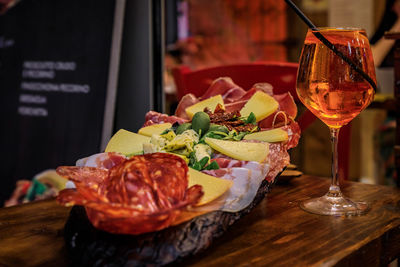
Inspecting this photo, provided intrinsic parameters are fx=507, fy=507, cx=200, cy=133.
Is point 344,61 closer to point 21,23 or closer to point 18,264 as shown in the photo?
point 18,264

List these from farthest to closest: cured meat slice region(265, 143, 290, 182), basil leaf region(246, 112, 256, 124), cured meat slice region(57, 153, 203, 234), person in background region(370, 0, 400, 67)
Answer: person in background region(370, 0, 400, 67) → basil leaf region(246, 112, 256, 124) → cured meat slice region(265, 143, 290, 182) → cured meat slice region(57, 153, 203, 234)

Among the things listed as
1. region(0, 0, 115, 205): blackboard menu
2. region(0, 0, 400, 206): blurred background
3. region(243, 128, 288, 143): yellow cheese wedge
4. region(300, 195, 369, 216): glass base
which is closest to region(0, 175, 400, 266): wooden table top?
region(300, 195, 369, 216): glass base

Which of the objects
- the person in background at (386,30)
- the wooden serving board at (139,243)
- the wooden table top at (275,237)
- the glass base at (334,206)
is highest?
the person in background at (386,30)

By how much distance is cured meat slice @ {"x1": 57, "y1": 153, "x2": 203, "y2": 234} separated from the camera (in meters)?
0.51

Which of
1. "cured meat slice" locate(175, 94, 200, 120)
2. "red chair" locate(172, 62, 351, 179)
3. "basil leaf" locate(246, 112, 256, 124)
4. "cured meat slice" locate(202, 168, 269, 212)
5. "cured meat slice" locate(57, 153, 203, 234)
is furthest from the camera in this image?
"red chair" locate(172, 62, 351, 179)

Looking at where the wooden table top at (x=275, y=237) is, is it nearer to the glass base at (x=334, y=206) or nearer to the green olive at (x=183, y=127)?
the glass base at (x=334, y=206)

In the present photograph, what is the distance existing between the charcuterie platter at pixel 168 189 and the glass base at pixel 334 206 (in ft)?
0.35

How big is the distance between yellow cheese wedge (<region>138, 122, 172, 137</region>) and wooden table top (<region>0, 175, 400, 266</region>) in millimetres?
184

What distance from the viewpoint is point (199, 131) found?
77cm

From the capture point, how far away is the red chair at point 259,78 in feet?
5.25

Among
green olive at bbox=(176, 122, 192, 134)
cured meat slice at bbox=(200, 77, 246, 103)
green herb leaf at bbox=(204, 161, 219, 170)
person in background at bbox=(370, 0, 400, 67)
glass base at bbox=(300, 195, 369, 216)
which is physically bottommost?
glass base at bbox=(300, 195, 369, 216)

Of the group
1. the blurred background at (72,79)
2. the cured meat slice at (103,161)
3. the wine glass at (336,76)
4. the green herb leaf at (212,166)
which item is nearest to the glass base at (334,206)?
the wine glass at (336,76)

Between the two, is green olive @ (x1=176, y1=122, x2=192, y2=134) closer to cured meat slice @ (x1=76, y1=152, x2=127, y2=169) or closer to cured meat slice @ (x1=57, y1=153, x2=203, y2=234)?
cured meat slice @ (x1=76, y1=152, x2=127, y2=169)

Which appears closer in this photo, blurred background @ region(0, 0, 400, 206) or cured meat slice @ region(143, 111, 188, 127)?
cured meat slice @ region(143, 111, 188, 127)
